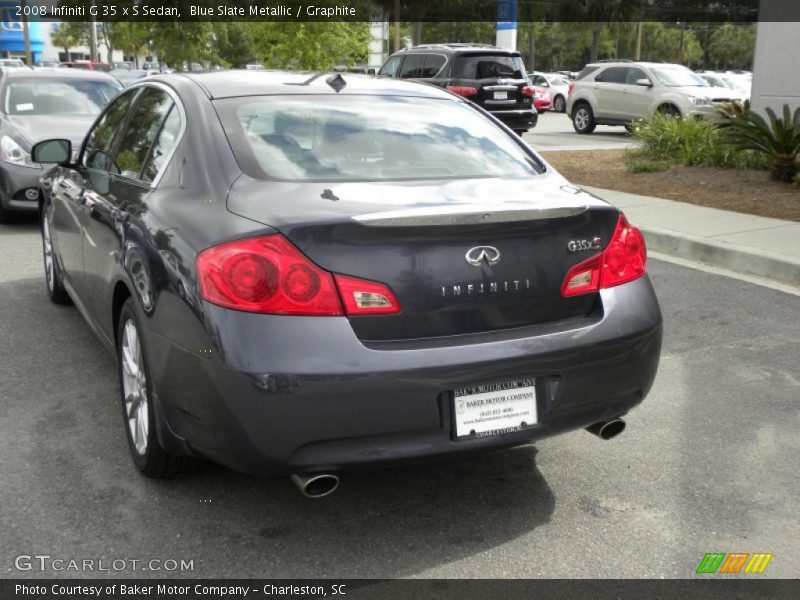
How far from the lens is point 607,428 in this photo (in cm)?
354

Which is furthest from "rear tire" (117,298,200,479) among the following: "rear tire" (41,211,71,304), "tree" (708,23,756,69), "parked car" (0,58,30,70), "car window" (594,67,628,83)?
"tree" (708,23,756,69)

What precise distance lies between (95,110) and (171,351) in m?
8.34

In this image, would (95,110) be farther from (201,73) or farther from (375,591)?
(375,591)

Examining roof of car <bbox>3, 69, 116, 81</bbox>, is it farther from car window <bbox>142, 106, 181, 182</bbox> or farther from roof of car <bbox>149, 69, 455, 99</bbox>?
car window <bbox>142, 106, 181, 182</bbox>

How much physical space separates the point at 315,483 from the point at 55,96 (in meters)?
9.03

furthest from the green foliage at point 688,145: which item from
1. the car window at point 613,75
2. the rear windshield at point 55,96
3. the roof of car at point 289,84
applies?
the roof of car at point 289,84

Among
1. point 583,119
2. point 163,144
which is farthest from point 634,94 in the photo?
point 163,144

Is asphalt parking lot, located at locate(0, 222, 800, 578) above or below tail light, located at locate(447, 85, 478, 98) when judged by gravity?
below

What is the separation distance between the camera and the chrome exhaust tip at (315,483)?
303 centimetres

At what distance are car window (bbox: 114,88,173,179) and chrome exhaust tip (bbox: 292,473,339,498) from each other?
5.89 ft

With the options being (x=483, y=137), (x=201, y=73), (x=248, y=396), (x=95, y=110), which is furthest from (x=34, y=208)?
(x=248, y=396)

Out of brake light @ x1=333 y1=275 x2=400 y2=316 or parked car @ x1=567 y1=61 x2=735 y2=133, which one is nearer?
brake light @ x1=333 y1=275 x2=400 y2=316

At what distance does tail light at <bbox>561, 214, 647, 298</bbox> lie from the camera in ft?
10.9

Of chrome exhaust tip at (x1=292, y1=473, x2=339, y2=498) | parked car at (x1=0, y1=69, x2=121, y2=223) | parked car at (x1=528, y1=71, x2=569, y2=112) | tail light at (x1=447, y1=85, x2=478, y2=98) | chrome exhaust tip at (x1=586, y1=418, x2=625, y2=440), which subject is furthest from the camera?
parked car at (x1=528, y1=71, x2=569, y2=112)
